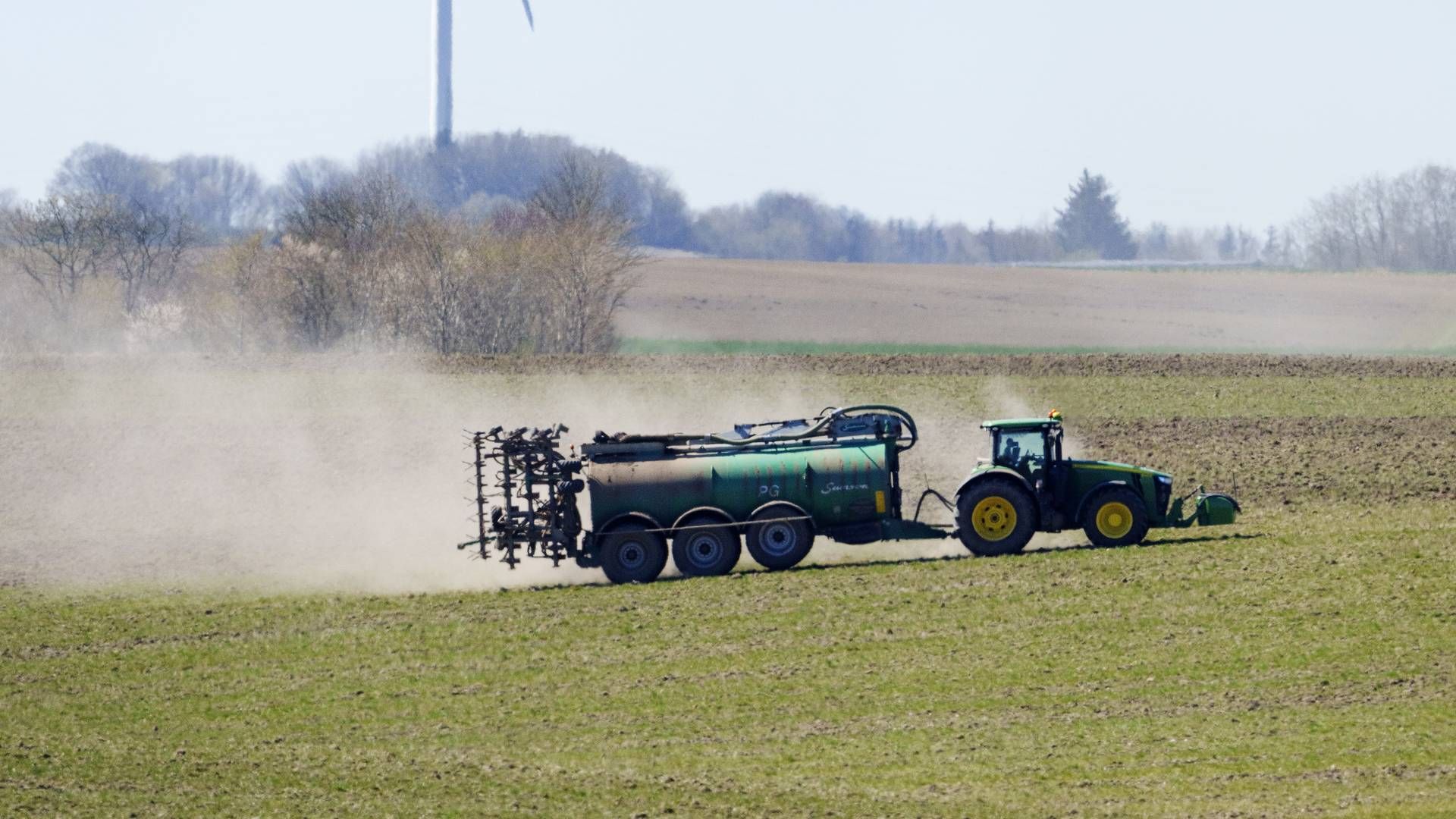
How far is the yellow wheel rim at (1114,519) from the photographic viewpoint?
28828 mm

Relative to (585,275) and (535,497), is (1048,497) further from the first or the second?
(585,275)

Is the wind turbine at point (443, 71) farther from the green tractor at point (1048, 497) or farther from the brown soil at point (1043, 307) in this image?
the green tractor at point (1048, 497)

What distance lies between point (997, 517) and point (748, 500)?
3.96m

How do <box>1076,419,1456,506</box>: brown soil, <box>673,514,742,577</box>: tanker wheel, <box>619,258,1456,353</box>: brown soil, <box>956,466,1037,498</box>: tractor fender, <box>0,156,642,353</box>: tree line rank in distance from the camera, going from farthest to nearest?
<box>619,258,1456,353</box>: brown soil, <box>0,156,642,353</box>: tree line, <box>1076,419,1456,506</box>: brown soil, <box>956,466,1037,498</box>: tractor fender, <box>673,514,742,577</box>: tanker wheel

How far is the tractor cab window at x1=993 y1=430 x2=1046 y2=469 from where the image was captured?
95.2 ft

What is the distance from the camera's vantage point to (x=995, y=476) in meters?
28.8

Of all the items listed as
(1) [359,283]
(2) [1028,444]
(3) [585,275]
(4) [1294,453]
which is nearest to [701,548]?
(2) [1028,444]

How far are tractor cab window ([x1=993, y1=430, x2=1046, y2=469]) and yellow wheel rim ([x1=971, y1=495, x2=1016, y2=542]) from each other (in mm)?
878

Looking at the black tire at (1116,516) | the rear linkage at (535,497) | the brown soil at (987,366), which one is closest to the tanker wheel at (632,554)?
the rear linkage at (535,497)

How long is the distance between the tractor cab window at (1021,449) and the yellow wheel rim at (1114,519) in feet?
4.22

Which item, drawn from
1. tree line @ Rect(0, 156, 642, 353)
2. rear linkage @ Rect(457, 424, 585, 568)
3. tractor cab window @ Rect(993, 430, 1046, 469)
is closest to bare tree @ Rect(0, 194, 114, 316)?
tree line @ Rect(0, 156, 642, 353)

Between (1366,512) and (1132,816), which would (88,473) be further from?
(1132,816)

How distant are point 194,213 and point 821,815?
595ft

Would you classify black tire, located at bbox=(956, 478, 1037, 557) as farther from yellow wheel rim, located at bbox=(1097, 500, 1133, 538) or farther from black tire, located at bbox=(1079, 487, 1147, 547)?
yellow wheel rim, located at bbox=(1097, 500, 1133, 538)
